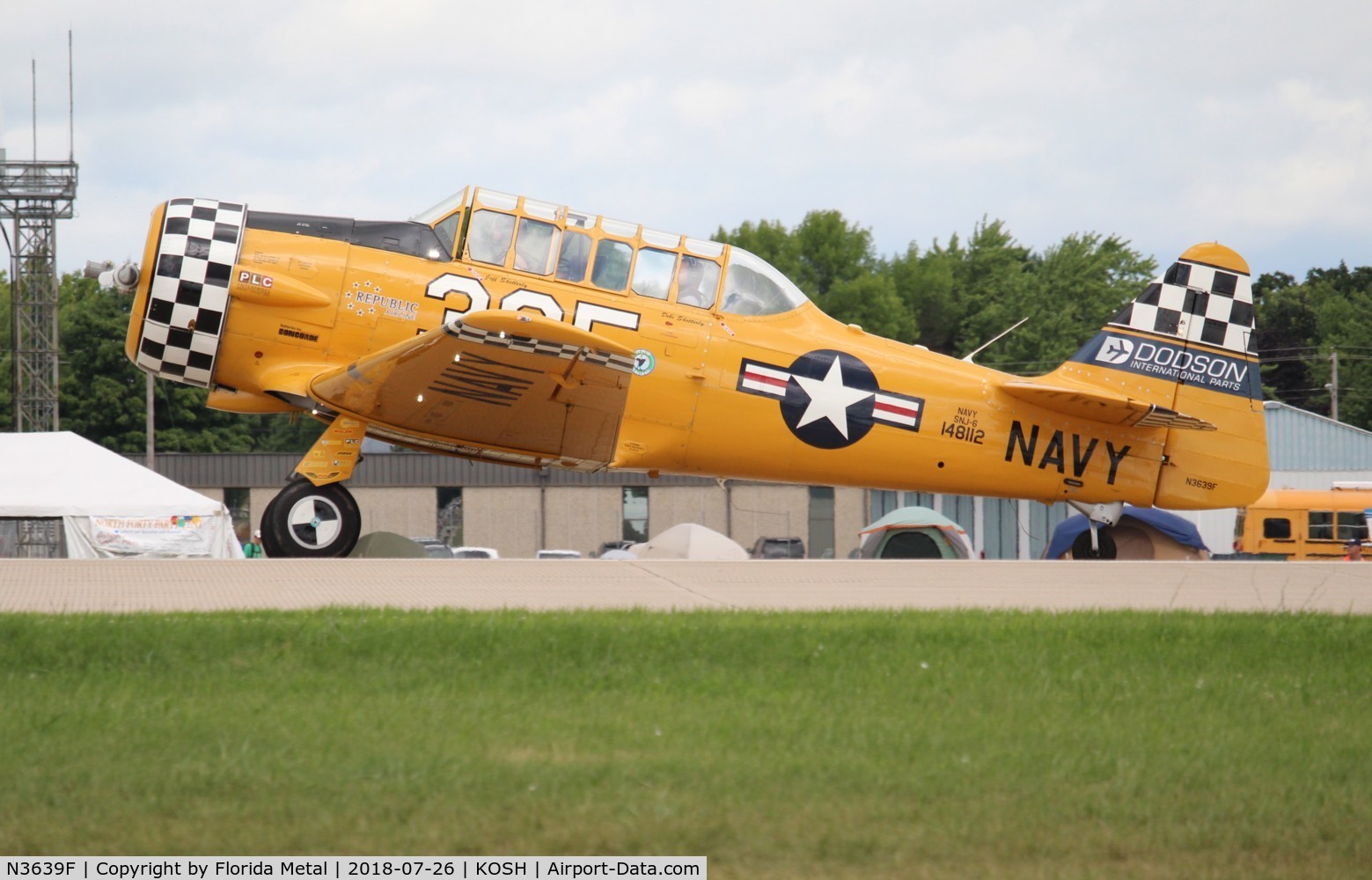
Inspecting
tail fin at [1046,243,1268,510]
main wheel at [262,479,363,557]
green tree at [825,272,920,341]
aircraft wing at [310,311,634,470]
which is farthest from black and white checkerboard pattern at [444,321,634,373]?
green tree at [825,272,920,341]

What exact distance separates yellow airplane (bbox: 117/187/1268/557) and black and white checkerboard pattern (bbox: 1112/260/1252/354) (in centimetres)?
3

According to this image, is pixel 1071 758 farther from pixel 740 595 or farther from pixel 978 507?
pixel 978 507

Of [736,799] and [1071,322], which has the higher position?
[1071,322]

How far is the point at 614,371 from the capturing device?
1034 cm

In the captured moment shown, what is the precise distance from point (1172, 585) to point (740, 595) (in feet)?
12.0

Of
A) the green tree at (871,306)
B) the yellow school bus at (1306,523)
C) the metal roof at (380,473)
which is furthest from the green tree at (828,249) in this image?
the yellow school bus at (1306,523)

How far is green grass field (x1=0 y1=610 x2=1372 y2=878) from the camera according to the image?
4195 mm

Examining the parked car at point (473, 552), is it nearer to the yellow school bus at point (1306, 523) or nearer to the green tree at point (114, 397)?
the yellow school bus at point (1306, 523)

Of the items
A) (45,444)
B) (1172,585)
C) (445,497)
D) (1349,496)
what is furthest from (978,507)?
(1172,585)

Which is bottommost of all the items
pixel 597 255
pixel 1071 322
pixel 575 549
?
pixel 575 549

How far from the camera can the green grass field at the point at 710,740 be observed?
420cm

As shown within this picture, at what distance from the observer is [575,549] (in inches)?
1736

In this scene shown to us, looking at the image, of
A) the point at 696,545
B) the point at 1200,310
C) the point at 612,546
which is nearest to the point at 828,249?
the point at 612,546

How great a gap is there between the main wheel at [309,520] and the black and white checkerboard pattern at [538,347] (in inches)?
86.0
